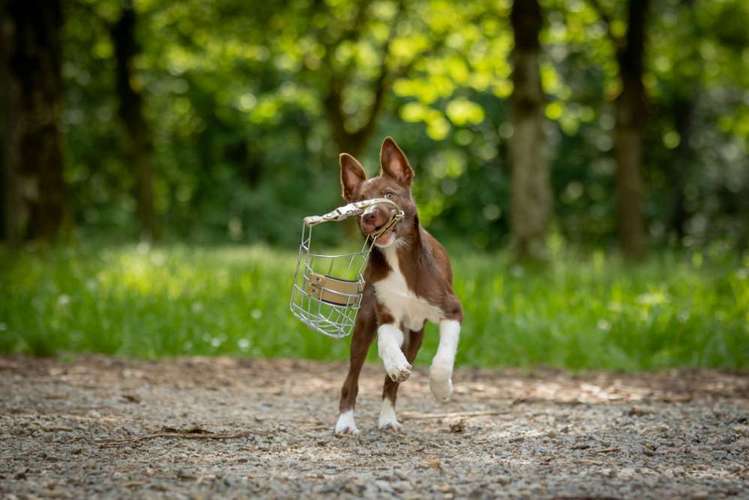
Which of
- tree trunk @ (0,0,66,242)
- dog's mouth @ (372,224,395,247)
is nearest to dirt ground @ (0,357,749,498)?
dog's mouth @ (372,224,395,247)

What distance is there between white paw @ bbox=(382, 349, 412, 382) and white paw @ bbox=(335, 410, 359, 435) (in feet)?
2.22

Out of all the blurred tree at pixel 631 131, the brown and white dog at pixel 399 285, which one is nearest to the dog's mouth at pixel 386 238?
the brown and white dog at pixel 399 285

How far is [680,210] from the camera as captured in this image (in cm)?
2455

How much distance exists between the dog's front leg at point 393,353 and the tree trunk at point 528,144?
Result: 22.1 feet

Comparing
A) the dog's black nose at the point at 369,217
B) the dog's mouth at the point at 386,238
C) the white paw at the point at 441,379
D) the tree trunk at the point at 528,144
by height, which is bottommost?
the white paw at the point at 441,379

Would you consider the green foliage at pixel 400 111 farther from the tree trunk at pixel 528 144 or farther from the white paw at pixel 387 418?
the white paw at pixel 387 418

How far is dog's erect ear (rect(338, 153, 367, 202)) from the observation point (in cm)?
507

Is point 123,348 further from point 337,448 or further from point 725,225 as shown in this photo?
point 725,225

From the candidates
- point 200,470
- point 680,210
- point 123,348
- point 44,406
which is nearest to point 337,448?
point 200,470

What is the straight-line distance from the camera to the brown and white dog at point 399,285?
15.8ft

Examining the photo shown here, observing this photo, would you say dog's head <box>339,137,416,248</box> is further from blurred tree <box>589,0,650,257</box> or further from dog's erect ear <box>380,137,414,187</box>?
blurred tree <box>589,0,650,257</box>

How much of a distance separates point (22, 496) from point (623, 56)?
14.4 meters

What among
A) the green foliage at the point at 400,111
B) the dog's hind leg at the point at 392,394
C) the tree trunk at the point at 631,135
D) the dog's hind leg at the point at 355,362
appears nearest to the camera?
the dog's hind leg at the point at 355,362

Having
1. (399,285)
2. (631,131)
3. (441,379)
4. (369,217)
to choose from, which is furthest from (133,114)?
(441,379)
